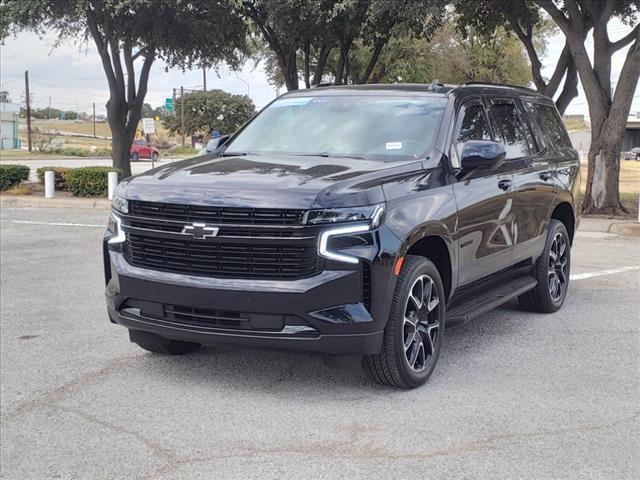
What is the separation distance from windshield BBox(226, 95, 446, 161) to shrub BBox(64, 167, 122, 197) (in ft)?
44.3

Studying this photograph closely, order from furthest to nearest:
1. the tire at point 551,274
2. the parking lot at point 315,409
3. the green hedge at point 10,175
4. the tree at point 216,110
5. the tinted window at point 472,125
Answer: the tree at point 216,110 → the green hedge at point 10,175 → the tire at point 551,274 → the tinted window at point 472,125 → the parking lot at point 315,409

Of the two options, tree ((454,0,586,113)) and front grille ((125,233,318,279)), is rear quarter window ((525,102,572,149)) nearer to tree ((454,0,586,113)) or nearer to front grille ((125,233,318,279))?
front grille ((125,233,318,279))

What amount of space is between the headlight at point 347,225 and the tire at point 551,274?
3.04m

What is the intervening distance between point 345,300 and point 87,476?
5.44 ft

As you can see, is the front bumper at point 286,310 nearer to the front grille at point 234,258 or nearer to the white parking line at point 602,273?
the front grille at point 234,258

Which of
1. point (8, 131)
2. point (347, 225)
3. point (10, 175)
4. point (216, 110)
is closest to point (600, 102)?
point (347, 225)

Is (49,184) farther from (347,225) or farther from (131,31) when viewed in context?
(347,225)

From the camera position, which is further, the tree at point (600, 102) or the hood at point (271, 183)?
the tree at point (600, 102)

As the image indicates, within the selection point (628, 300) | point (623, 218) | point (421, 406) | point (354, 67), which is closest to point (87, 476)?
point (421, 406)

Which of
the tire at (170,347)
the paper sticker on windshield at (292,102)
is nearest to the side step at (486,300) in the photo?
the tire at (170,347)

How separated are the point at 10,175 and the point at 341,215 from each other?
17504 millimetres

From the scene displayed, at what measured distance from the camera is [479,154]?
5340mm

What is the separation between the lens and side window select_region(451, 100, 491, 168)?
563 centimetres

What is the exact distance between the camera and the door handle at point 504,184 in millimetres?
6067
